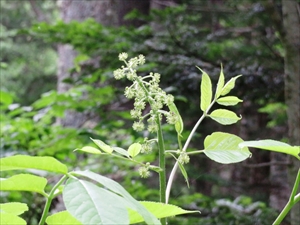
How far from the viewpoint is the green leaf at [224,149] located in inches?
20.2

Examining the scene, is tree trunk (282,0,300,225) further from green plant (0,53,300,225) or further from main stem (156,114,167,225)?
main stem (156,114,167,225)

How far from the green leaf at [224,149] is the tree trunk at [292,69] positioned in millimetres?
1298

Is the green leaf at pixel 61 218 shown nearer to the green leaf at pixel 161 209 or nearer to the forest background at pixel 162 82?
the green leaf at pixel 161 209

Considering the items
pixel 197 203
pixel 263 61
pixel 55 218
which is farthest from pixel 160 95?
pixel 197 203

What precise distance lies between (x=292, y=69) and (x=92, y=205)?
160 centimetres

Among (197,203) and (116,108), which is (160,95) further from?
(197,203)

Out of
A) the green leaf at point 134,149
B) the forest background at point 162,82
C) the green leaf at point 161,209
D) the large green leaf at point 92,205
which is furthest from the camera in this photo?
the forest background at point 162,82

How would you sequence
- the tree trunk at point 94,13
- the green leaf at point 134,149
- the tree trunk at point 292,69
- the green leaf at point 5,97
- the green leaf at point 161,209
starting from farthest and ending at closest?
the tree trunk at point 94,13 → the green leaf at point 5,97 → the tree trunk at point 292,69 → the green leaf at point 134,149 → the green leaf at point 161,209

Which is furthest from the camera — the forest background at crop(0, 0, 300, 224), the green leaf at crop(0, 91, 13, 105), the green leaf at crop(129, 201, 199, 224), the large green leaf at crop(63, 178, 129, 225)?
A: the green leaf at crop(0, 91, 13, 105)

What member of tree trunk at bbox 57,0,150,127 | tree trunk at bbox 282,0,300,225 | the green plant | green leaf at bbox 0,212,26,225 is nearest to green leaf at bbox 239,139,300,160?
the green plant

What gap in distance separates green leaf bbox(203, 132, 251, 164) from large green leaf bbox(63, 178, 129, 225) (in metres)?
0.19

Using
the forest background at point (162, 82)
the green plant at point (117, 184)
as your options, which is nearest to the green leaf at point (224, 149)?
the green plant at point (117, 184)

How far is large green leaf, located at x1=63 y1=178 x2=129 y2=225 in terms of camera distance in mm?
323

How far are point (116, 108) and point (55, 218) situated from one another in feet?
7.38
